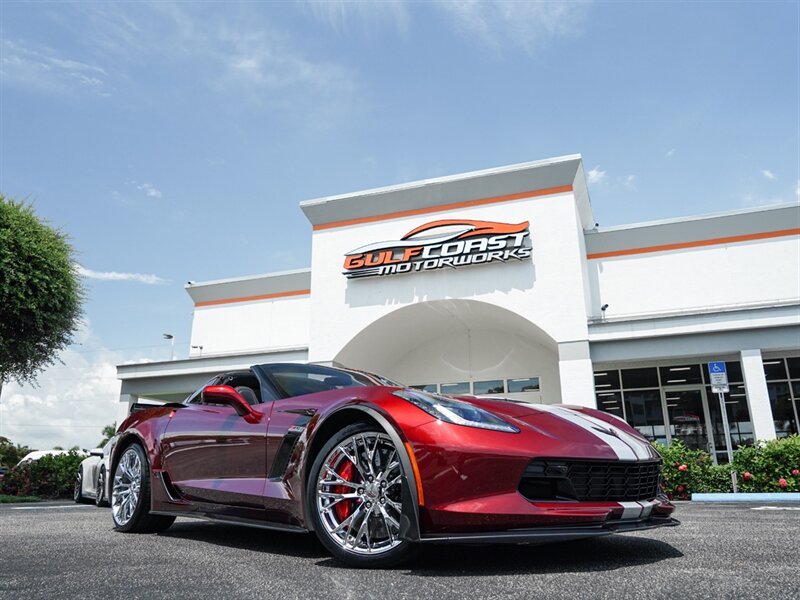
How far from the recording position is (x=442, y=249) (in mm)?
16578

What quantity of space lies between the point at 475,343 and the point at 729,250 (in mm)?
7906

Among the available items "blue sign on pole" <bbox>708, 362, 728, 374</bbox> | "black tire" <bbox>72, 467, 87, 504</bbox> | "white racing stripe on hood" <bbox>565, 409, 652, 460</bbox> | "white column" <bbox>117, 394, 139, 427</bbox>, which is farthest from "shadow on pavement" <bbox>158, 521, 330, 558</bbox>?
"white column" <bbox>117, 394, 139, 427</bbox>

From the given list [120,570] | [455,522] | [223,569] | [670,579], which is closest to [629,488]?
[670,579]

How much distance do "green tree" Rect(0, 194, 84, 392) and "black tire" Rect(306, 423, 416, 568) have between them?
47.6 ft

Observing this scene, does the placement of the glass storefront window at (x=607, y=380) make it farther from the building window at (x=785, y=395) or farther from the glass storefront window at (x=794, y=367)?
the glass storefront window at (x=794, y=367)

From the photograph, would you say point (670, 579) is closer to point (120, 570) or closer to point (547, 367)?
point (120, 570)

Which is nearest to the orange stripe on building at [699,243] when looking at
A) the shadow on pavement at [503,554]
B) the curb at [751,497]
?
the curb at [751,497]

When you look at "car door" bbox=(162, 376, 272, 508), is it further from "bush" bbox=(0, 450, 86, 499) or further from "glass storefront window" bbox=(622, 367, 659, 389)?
"glass storefront window" bbox=(622, 367, 659, 389)

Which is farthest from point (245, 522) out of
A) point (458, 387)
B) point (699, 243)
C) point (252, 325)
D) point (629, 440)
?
point (252, 325)

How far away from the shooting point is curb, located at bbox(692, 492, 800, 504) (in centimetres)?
914

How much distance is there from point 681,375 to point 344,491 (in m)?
16.9

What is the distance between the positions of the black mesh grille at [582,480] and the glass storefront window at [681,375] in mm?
15907

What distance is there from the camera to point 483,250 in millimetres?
16109

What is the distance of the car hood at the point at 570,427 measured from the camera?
112 inches
